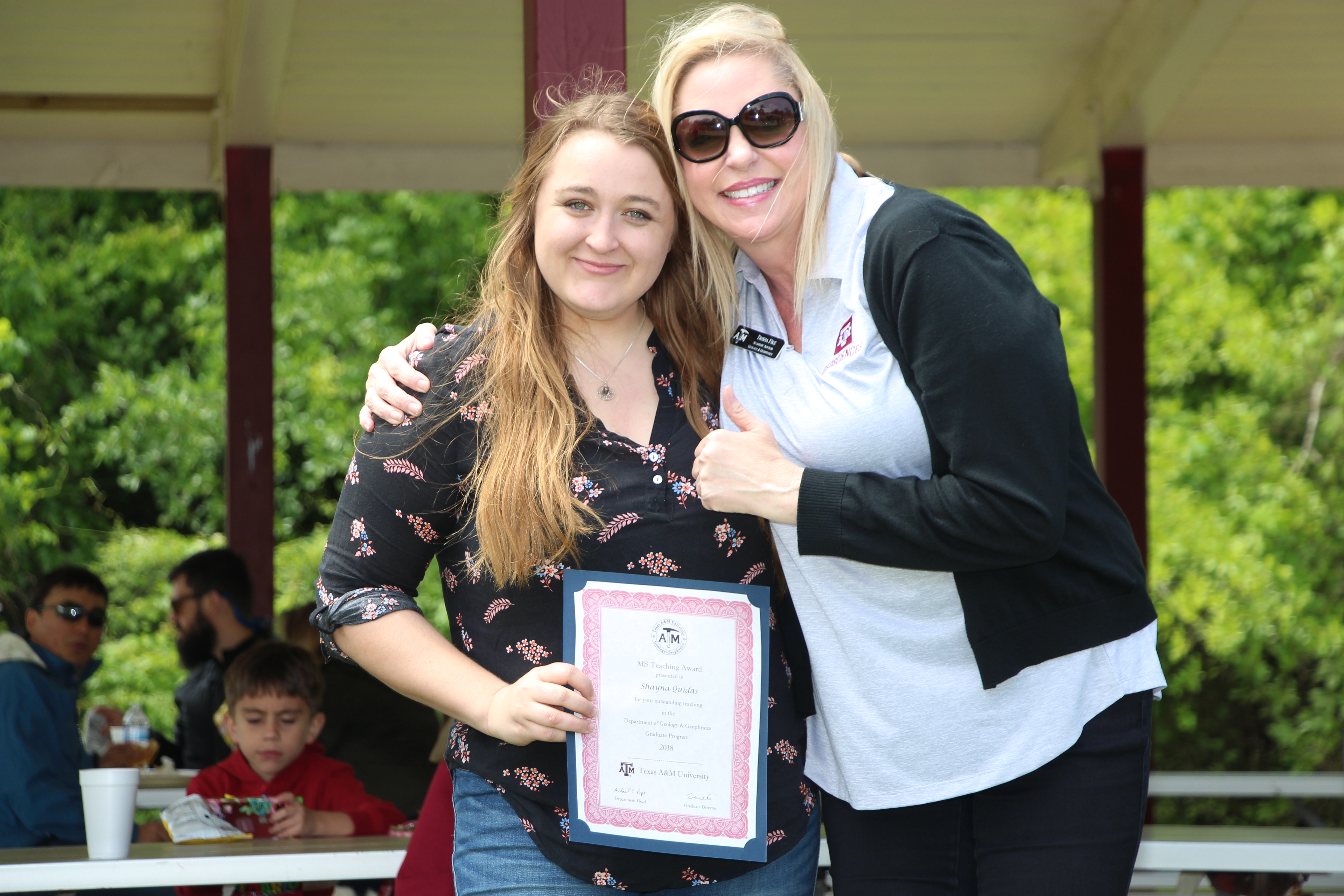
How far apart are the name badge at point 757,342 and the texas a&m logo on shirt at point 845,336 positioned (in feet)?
0.35

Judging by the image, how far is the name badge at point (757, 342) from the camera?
1.86m

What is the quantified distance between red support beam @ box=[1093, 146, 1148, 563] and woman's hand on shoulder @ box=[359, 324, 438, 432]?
4.99m

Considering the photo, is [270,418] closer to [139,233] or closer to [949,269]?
[949,269]

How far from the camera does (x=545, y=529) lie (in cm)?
171

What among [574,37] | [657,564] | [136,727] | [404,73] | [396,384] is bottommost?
[136,727]

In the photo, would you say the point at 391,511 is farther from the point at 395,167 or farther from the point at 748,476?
the point at 395,167

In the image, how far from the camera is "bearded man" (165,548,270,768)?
18.3 ft

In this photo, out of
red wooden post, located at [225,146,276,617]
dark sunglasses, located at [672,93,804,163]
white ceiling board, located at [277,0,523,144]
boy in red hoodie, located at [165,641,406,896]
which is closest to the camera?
dark sunglasses, located at [672,93,804,163]

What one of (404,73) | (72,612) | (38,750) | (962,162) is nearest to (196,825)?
(38,750)

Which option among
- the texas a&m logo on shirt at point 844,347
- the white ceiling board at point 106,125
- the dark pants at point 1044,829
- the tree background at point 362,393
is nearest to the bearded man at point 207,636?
the white ceiling board at point 106,125

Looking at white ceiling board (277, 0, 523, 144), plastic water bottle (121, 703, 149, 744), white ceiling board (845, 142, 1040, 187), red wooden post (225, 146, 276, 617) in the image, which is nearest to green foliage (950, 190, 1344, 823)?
white ceiling board (845, 142, 1040, 187)

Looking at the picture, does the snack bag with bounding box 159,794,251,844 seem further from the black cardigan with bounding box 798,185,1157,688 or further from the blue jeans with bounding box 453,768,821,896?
the black cardigan with bounding box 798,185,1157,688

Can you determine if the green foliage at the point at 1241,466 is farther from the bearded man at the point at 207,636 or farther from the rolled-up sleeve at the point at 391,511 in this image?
the rolled-up sleeve at the point at 391,511

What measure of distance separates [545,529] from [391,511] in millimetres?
209
